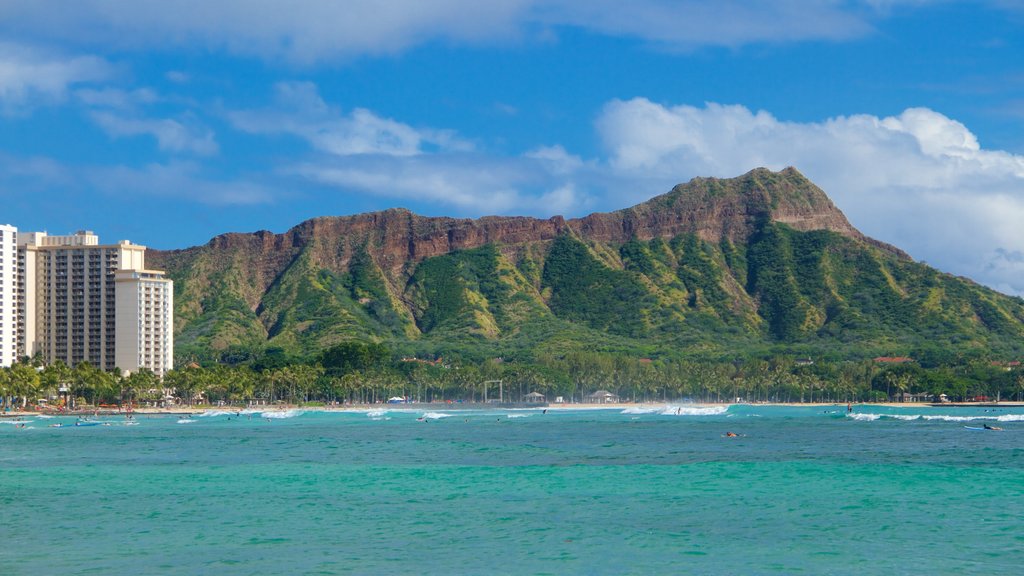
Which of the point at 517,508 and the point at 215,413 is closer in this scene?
the point at 517,508

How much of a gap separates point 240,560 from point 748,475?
33.5 metres

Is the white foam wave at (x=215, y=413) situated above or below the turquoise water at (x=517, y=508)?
above

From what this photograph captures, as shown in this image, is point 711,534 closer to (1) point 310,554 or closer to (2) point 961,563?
(2) point 961,563

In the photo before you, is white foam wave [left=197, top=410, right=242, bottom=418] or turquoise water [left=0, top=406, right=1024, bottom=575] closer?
turquoise water [left=0, top=406, right=1024, bottom=575]

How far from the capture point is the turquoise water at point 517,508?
3681cm

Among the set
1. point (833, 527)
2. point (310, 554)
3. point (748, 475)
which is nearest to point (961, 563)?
point (833, 527)

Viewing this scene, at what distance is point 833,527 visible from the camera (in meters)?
43.0

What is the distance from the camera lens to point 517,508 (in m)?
49.3

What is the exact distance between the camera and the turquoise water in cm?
3681

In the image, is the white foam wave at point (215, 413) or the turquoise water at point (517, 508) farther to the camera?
the white foam wave at point (215, 413)

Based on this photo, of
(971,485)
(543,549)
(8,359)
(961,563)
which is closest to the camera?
(961,563)

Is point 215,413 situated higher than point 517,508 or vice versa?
point 215,413

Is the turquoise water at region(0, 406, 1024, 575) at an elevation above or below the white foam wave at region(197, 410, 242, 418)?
below

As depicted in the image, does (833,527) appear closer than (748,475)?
Yes
